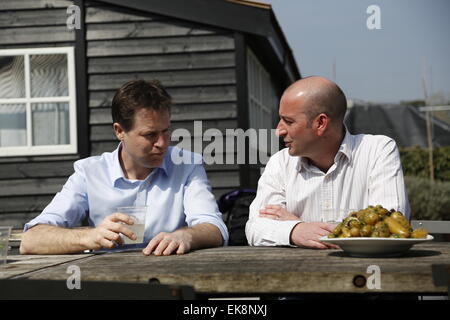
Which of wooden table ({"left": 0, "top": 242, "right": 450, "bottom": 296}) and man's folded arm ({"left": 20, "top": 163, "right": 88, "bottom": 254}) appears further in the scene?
man's folded arm ({"left": 20, "top": 163, "right": 88, "bottom": 254})

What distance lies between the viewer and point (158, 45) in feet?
25.6

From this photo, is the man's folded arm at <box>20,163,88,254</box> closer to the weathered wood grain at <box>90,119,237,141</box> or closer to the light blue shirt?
the light blue shirt

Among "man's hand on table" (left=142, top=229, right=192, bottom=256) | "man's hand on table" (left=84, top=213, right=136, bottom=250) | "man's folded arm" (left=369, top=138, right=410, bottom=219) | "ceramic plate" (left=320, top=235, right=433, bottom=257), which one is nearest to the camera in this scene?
"ceramic plate" (left=320, top=235, right=433, bottom=257)

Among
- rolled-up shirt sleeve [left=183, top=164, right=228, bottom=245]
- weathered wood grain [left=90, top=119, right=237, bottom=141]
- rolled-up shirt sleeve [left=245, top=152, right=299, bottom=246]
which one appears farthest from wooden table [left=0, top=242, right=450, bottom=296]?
weathered wood grain [left=90, top=119, right=237, bottom=141]

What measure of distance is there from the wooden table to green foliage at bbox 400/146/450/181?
14.4 meters

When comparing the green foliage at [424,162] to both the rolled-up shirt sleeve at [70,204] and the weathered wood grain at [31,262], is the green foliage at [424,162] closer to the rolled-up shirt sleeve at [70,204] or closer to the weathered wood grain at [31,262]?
the rolled-up shirt sleeve at [70,204]

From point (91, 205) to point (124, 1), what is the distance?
4.75 meters

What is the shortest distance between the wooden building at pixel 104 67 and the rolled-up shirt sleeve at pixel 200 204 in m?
4.07

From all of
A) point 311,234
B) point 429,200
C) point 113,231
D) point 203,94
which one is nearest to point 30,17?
point 203,94

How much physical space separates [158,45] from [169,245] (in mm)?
5461

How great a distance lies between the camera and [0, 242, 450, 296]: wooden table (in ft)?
6.18

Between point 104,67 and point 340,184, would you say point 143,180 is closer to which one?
point 340,184

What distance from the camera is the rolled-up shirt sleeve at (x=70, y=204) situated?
3.36 m
